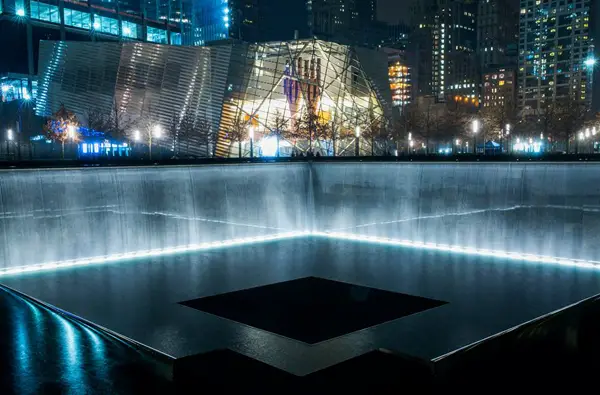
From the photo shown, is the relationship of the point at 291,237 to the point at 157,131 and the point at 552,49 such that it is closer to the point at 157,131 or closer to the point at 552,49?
the point at 157,131

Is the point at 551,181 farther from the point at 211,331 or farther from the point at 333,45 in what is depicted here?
the point at 333,45

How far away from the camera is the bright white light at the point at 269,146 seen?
150ft

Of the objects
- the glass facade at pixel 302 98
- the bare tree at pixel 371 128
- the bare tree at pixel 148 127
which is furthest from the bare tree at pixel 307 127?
the bare tree at pixel 148 127

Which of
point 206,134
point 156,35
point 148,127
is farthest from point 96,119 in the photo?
point 156,35

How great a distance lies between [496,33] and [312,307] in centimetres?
16125

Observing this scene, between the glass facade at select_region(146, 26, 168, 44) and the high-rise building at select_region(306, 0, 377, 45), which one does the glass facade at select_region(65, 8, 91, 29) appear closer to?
the glass facade at select_region(146, 26, 168, 44)

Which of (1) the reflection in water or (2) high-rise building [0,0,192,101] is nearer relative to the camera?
(1) the reflection in water

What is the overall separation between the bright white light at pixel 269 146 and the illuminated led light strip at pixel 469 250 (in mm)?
23416

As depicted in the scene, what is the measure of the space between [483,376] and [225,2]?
107115 mm

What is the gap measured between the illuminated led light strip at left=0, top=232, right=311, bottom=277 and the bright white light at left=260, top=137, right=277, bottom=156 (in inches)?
922

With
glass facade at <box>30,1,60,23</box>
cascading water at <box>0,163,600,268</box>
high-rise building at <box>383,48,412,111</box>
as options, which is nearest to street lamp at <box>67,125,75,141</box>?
cascading water at <box>0,163,600,268</box>

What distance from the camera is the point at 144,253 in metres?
18.0

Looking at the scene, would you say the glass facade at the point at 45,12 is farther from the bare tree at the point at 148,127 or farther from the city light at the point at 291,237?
the city light at the point at 291,237

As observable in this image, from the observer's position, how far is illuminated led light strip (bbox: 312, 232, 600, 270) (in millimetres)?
15922
